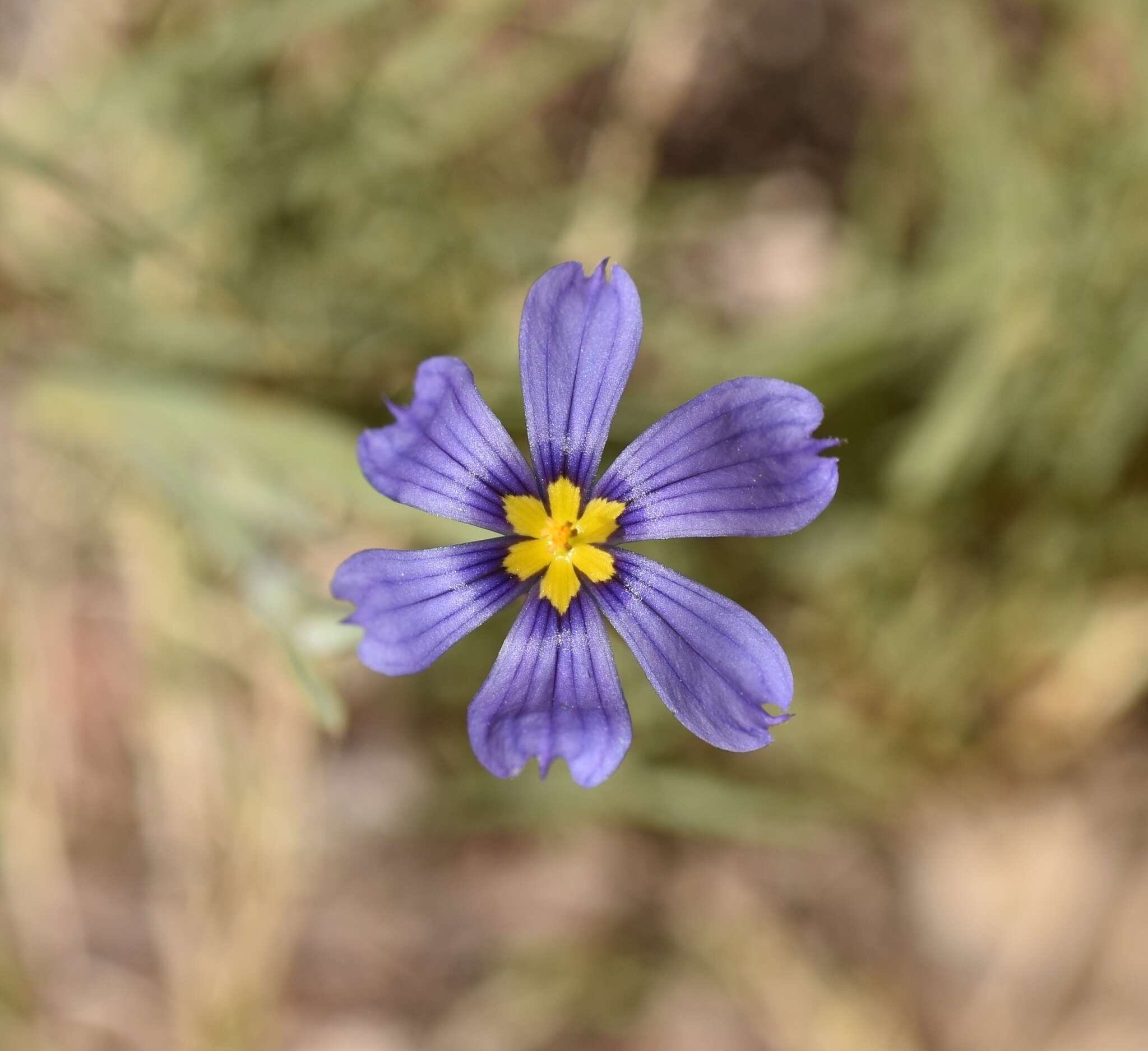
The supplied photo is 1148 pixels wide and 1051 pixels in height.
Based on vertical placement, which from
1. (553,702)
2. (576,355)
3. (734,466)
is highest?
(576,355)

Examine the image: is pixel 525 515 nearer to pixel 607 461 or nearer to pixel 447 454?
pixel 447 454

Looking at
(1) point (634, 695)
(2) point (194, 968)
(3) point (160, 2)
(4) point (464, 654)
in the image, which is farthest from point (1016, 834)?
(3) point (160, 2)

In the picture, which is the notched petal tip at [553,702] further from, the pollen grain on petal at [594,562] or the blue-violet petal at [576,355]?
the blue-violet petal at [576,355]

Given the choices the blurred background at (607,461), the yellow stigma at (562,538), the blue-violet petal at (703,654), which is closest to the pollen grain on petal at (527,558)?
the yellow stigma at (562,538)

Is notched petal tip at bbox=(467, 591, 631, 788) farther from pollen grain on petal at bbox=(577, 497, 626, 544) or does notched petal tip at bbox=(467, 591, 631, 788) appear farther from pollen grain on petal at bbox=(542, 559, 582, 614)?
pollen grain on petal at bbox=(577, 497, 626, 544)

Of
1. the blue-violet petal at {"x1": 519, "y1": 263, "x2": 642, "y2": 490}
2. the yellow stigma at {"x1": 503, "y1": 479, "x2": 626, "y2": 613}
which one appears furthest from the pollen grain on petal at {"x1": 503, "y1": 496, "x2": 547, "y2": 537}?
the blue-violet petal at {"x1": 519, "y1": 263, "x2": 642, "y2": 490}

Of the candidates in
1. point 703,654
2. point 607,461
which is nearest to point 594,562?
point 703,654

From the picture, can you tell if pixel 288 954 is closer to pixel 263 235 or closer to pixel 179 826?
pixel 179 826
